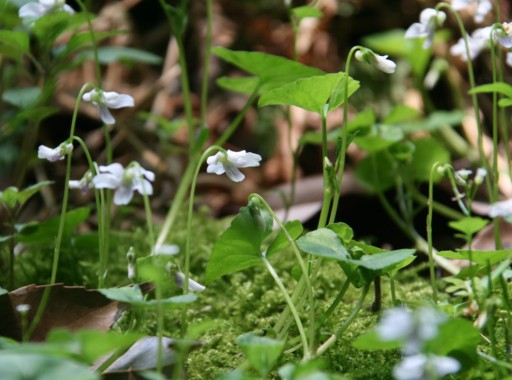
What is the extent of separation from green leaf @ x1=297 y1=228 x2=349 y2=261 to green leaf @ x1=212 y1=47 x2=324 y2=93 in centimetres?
49

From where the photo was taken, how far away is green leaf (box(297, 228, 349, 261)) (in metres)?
0.82

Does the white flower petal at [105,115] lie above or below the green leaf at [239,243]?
above

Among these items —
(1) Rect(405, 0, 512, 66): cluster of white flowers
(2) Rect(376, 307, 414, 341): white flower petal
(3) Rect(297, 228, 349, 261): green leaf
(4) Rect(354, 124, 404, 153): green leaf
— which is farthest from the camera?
(4) Rect(354, 124, 404, 153): green leaf

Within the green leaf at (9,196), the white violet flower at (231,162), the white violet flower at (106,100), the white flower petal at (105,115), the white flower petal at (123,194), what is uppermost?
the white violet flower at (106,100)

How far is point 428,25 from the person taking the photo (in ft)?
3.88

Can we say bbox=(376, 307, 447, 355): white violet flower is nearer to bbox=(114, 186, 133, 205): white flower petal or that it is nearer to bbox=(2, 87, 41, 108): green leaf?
bbox=(114, 186, 133, 205): white flower petal

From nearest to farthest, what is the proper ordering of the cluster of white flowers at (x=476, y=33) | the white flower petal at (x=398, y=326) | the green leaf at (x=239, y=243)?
the white flower petal at (x=398, y=326), the green leaf at (x=239, y=243), the cluster of white flowers at (x=476, y=33)

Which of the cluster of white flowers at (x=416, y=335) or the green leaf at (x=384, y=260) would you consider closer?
the cluster of white flowers at (x=416, y=335)

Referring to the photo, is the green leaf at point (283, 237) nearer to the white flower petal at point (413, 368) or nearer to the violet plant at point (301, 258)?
the violet plant at point (301, 258)

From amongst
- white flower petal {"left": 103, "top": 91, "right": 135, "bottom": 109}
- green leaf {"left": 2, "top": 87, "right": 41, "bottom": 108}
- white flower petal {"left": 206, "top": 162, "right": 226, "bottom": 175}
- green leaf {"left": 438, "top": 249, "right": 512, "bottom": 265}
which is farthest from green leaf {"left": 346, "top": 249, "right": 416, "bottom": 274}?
green leaf {"left": 2, "top": 87, "right": 41, "bottom": 108}

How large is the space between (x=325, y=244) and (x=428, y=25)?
515mm

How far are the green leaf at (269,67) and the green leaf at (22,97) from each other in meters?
0.45

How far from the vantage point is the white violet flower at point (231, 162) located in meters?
0.96

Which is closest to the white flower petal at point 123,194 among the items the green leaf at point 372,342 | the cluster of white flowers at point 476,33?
the green leaf at point 372,342
